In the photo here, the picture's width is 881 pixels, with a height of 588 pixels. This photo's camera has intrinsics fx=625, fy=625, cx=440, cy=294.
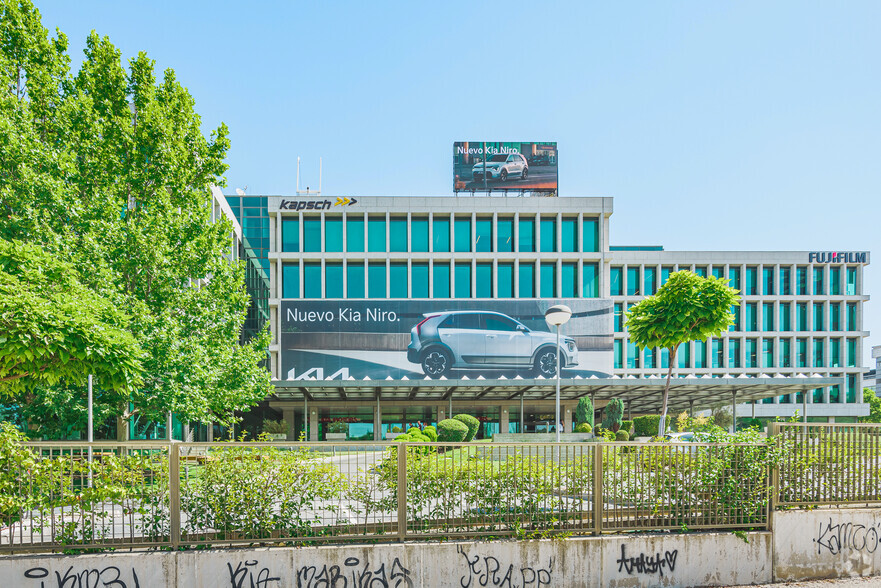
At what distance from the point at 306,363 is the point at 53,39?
29696 mm

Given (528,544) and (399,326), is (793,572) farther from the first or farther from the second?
(399,326)

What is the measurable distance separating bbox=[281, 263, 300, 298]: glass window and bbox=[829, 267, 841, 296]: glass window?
170 feet

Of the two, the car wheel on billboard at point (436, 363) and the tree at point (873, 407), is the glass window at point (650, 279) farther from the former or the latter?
the tree at point (873, 407)

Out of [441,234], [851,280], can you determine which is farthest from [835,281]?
[441,234]

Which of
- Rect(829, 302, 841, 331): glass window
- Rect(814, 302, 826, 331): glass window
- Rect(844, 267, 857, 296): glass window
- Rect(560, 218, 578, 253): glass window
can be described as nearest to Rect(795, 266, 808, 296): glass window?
Rect(814, 302, 826, 331): glass window

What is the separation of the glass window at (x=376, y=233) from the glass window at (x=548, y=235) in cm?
1184

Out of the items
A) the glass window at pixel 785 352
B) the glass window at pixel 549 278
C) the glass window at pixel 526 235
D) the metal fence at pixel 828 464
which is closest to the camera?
the metal fence at pixel 828 464

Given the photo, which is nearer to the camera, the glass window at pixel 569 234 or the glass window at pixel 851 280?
the glass window at pixel 569 234

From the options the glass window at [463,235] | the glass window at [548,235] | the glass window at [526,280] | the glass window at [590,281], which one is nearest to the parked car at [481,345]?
the glass window at [526,280]

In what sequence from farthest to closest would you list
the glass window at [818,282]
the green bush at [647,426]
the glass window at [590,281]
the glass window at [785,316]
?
the glass window at [818,282] → the glass window at [785,316] → the glass window at [590,281] → the green bush at [647,426]

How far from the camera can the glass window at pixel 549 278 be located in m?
45.8

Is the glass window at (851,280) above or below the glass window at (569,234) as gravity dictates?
below

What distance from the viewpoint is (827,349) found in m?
60.9

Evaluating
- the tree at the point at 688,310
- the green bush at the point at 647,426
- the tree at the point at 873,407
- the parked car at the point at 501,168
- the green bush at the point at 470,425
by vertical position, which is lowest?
the tree at the point at 873,407
